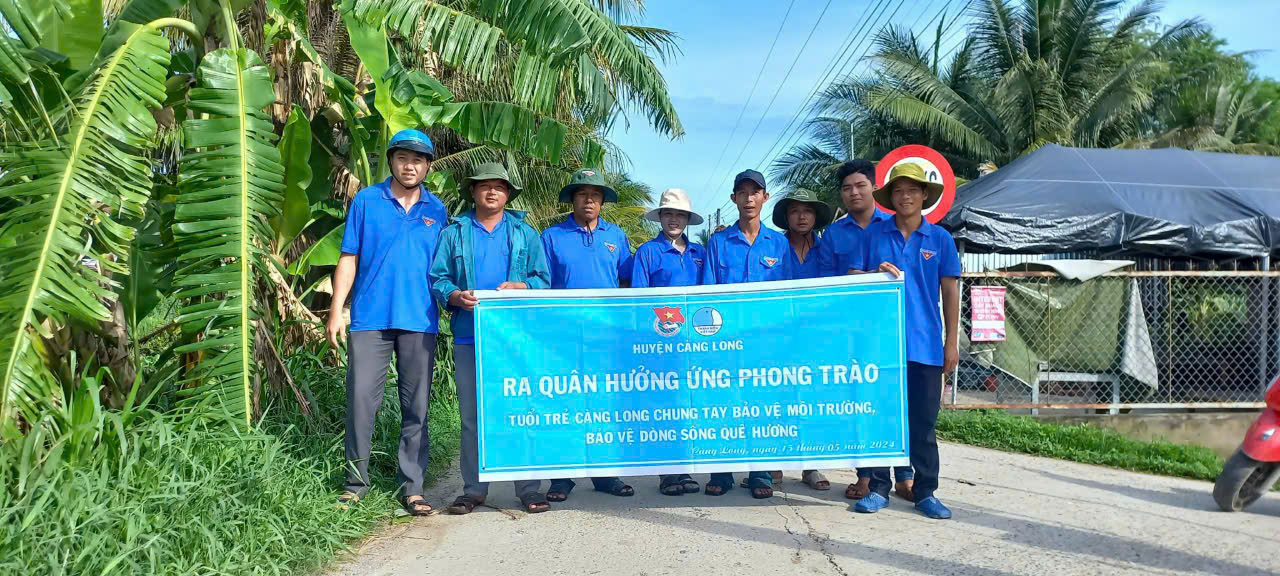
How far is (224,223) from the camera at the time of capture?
469 centimetres

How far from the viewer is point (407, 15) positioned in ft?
21.3

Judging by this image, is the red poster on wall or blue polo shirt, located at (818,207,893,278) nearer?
blue polo shirt, located at (818,207,893,278)

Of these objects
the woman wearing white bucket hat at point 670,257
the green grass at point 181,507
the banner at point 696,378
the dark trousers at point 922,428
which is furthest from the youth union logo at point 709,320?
the green grass at point 181,507

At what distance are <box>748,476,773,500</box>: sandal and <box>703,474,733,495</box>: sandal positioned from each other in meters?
0.16

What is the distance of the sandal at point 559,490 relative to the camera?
5.31 meters

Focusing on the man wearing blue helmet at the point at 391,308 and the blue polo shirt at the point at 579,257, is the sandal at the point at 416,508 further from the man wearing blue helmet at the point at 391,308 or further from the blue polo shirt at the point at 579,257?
the blue polo shirt at the point at 579,257

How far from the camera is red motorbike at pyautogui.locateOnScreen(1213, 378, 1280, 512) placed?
5277 millimetres

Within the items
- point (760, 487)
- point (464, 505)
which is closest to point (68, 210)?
point (464, 505)

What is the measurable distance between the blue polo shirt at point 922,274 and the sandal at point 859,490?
87 centimetres

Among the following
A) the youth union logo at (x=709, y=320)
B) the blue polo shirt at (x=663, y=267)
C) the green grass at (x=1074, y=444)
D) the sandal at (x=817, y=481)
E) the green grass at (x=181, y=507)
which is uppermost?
the blue polo shirt at (x=663, y=267)

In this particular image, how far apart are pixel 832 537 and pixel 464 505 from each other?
6.68 ft

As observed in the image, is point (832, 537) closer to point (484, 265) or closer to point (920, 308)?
point (920, 308)

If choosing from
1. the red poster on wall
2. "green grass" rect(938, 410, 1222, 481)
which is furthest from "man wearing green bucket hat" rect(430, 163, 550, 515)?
the red poster on wall

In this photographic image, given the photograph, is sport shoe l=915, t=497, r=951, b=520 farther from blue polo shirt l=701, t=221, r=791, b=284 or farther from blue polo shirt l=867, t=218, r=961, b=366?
blue polo shirt l=701, t=221, r=791, b=284
